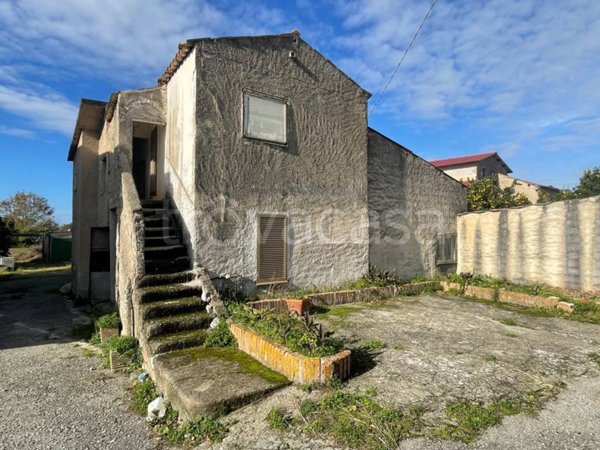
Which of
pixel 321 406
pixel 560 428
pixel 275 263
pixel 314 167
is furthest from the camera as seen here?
pixel 314 167

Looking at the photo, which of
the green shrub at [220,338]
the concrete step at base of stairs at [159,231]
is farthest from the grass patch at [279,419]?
the concrete step at base of stairs at [159,231]

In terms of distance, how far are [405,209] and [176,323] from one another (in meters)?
8.22

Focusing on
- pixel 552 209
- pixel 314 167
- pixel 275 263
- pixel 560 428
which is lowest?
pixel 560 428

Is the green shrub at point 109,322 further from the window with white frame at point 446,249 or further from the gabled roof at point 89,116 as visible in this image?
the window with white frame at point 446,249

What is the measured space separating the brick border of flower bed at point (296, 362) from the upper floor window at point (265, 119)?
4933 millimetres

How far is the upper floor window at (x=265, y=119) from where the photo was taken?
834 centimetres

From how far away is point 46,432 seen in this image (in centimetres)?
391

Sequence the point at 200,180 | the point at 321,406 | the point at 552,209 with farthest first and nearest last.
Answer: the point at 552,209
the point at 200,180
the point at 321,406

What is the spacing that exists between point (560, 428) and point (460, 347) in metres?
2.27

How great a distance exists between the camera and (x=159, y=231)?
323 inches

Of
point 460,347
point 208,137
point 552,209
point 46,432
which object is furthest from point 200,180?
point 552,209

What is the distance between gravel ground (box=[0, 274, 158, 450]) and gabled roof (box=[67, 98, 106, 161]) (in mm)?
6262

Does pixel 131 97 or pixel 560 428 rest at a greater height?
pixel 131 97

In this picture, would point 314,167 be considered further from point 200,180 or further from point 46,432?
point 46,432
